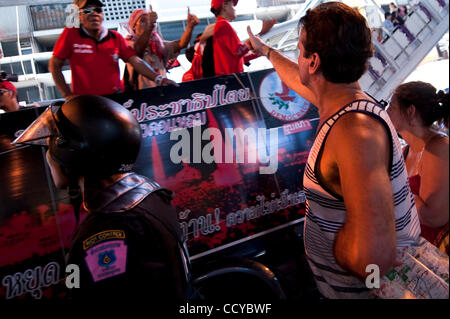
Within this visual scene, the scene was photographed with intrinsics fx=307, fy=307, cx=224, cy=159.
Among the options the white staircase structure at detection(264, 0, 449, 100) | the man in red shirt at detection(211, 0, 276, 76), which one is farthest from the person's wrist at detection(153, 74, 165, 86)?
the white staircase structure at detection(264, 0, 449, 100)

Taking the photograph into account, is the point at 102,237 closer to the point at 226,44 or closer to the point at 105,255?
the point at 105,255

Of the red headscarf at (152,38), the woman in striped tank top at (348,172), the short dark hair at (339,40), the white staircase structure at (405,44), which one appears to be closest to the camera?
the woman in striped tank top at (348,172)

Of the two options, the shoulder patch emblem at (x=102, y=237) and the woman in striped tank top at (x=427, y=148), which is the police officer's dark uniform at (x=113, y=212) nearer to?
the shoulder patch emblem at (x=102, y=237)

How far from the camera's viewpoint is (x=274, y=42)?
20.1 ft

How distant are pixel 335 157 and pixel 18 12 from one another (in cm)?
548

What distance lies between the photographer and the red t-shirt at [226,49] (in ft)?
10.3

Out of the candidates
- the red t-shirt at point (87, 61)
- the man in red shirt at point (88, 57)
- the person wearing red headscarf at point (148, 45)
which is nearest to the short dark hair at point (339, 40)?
the man in red shirt at point (88, 57)

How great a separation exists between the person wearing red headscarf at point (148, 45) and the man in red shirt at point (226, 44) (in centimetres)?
35

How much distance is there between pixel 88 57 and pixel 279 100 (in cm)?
176

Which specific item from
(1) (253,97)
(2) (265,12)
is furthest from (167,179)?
(2) (265,12)

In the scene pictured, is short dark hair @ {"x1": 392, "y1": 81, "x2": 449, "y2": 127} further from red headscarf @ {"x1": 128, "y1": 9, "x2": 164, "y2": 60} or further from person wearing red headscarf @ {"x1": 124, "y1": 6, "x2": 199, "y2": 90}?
→ red headscarf @ {"x1": 128, "y1": 9, "x2": 164, "y2": 60}

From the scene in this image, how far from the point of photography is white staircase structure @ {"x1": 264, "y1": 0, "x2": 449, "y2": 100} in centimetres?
518

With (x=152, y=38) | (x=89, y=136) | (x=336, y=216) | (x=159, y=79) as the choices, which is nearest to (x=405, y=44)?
(x=152, y=38)
